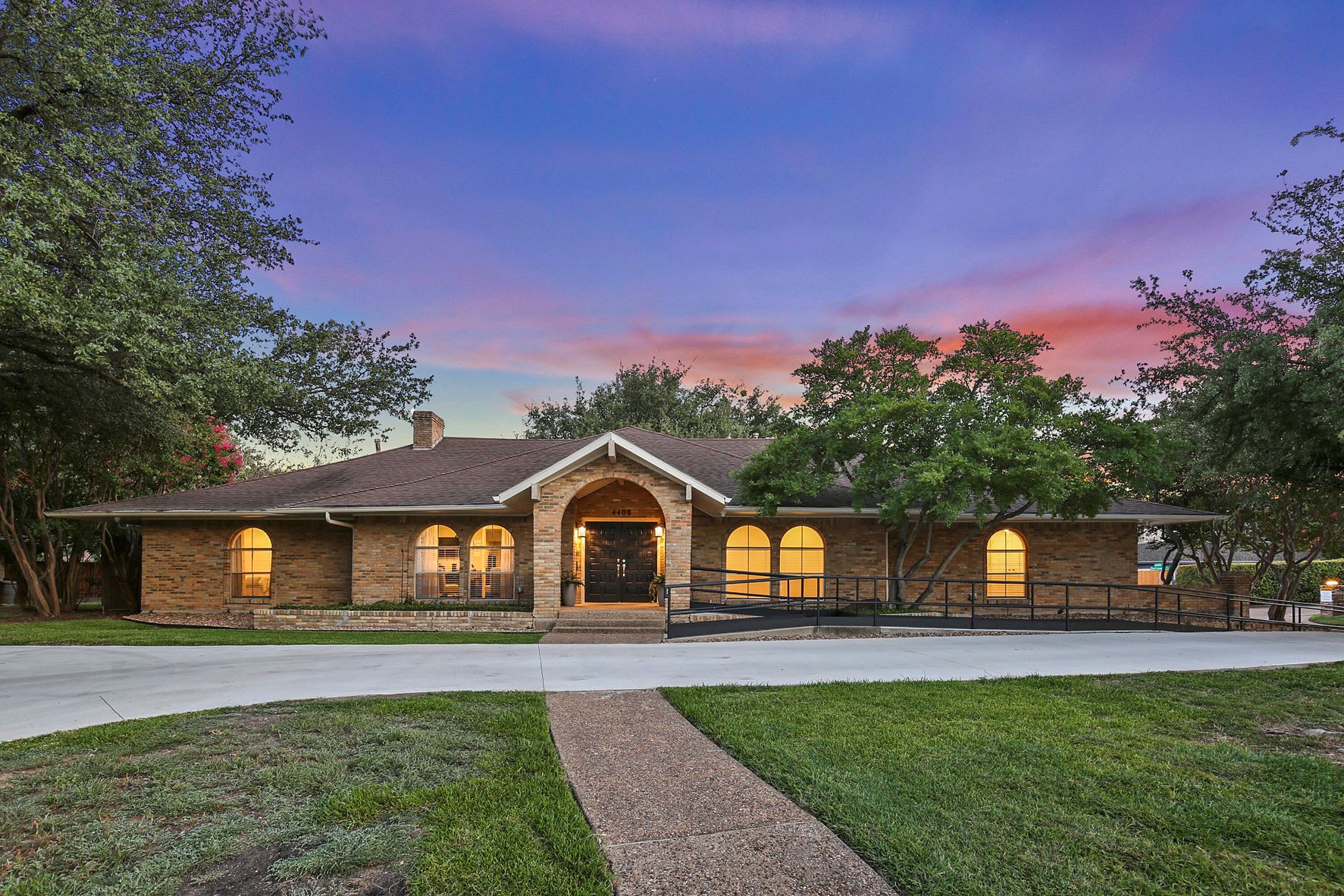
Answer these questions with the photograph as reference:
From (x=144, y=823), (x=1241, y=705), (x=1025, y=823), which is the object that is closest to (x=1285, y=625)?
(x=1241, y=705)

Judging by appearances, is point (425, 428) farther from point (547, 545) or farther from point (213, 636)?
point (213, 636)

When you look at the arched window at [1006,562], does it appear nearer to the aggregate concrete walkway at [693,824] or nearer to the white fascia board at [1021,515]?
the white fascia board at [1021,515]

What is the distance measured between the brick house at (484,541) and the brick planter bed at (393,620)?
131cm

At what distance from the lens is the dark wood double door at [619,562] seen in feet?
60.9

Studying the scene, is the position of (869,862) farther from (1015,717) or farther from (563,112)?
(563,112)

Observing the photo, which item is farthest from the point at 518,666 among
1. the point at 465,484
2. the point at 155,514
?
the point at 155,514

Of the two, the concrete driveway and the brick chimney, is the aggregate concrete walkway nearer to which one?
the concrete driveway

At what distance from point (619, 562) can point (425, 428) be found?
26.1 feet

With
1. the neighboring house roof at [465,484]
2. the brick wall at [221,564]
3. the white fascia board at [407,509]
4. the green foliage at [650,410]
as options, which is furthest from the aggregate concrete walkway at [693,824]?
the green foliage at [650,410]

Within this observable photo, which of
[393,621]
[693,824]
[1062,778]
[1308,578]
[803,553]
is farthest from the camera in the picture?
[1308,578]

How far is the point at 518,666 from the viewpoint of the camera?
1020 centimetres

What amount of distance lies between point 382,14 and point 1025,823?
47.8 feet

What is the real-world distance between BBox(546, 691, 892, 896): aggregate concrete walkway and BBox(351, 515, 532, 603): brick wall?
38.1 feet

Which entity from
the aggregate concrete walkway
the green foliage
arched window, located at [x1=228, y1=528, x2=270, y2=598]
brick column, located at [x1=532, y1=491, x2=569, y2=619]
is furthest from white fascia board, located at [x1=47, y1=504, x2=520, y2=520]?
the green foliage
